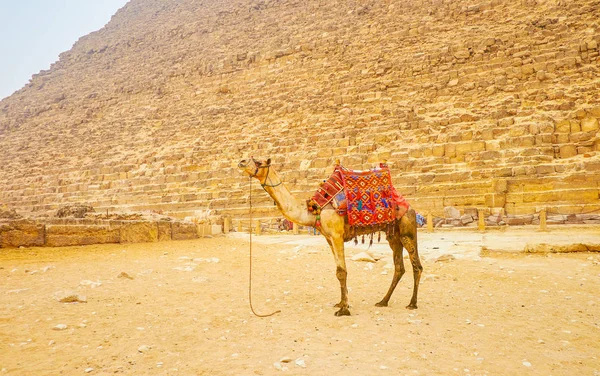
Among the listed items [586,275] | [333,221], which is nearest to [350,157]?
[586,275]

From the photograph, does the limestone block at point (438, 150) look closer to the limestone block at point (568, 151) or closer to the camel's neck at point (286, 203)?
the limestone block at point (568, 151)

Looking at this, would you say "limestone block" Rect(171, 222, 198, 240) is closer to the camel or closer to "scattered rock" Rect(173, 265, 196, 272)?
"scattered rock" Rect(173, 265, 196, 272)

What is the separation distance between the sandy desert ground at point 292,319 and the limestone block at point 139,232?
1585mm

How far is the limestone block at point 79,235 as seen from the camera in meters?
6.35

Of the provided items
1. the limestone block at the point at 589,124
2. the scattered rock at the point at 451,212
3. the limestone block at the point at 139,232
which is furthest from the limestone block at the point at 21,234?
the limestone block at the point at 589,124

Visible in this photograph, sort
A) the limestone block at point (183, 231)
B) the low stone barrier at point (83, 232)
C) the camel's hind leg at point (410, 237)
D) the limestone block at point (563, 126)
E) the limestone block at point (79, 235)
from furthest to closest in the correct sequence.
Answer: the limestone block at point (563, 126)
the limestone block at point (183, 231)
the limestone block at point (79, 235)
the low stone barrier at point (83, 232)
the camel's hind leg at point (410, 237)

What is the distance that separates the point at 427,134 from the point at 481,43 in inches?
231

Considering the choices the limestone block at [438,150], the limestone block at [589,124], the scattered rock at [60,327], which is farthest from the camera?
the limestone block at [438,150]

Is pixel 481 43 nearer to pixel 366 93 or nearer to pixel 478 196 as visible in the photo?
pixel 366 93

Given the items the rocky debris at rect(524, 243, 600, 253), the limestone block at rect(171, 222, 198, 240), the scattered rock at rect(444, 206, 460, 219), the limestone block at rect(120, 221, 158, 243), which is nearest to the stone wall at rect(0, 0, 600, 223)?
the scattered rock at rect(444, 206, 460, 219)

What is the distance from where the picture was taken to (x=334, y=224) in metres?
3.50

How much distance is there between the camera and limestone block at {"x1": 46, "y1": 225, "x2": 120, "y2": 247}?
250 inches

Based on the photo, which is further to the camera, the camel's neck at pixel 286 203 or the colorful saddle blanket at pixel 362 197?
the camel's neck at pixel 286 203

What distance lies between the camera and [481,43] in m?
17.2
